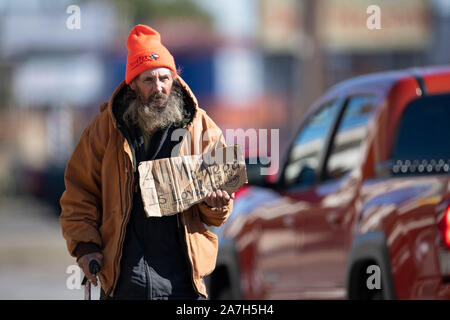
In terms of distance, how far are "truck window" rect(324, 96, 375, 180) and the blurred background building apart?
23435 millimetres

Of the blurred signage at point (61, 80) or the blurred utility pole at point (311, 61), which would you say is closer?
the blurred utility pole at point (311, 61)

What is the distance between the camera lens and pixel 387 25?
48031mm

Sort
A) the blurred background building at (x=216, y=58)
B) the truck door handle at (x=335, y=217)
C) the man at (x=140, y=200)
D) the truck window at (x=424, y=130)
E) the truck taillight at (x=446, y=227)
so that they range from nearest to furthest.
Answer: the man at (x=140, y=200), the truck taillight at (x=446, y=227), the truck window at (x=424, y=130), the truck door handle at (x=335, y=217), the blurred background building at (x=216, y=58)

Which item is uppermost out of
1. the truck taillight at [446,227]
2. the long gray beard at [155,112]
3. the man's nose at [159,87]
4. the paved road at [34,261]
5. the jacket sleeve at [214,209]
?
the man's nose at [159,87]

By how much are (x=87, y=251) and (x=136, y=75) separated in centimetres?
73

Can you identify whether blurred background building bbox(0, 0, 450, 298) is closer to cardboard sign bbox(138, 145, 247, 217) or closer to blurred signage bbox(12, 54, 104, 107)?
blurred signage bbox(12, 54, 104, 107)

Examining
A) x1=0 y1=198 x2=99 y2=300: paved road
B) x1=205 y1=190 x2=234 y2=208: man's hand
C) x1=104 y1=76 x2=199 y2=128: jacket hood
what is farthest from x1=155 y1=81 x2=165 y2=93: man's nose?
x1=0 y1=198 x2=99 y2=300: paved road

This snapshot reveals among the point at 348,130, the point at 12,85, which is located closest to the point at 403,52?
the point at 12,85

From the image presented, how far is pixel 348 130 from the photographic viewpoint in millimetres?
6684

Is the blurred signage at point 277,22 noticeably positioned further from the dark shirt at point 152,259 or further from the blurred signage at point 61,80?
the dark shirt at point 152,259

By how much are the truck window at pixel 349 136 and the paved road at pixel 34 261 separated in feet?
6.12

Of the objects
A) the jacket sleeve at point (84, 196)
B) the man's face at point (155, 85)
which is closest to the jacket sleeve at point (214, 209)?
the man's face at point (155, 85)

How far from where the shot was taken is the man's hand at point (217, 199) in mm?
4422

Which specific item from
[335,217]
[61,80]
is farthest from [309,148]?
[61,80]
